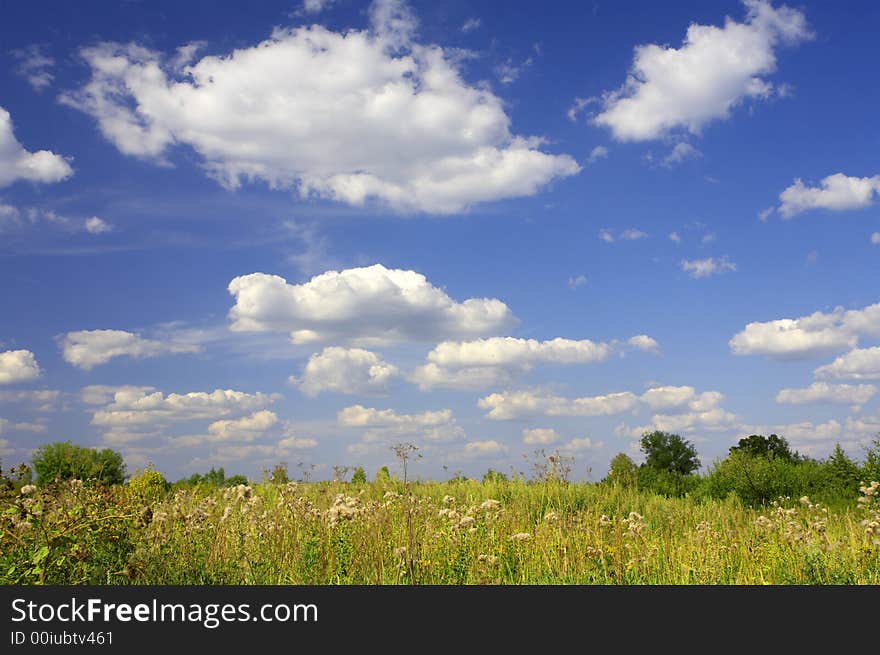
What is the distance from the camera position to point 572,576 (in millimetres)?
7742

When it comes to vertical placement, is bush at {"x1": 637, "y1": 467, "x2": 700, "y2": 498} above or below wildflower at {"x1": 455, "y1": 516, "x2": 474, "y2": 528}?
below

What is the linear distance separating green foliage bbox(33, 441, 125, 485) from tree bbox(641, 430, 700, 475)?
1706 centimetres

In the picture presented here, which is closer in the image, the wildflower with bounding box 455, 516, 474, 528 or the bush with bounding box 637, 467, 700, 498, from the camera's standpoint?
the wildflower with bounding box 455, 516, 474, 528

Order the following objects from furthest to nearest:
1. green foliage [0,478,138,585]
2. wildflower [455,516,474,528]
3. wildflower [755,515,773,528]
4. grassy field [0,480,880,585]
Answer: wildflower [755,515,773,528] → wildflower [455,516,474,528] → grassy field [0,480,880,585] → green foliage [0,478,138,585]

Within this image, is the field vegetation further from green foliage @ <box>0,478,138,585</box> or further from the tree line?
the tree line

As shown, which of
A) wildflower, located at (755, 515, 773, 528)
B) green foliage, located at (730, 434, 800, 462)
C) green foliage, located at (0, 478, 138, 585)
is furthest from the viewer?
green foliage, located at (730, 434, 800, 462)

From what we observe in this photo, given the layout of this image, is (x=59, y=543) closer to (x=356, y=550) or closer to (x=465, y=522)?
(x=356, y=550)

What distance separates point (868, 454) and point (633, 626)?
54.2 ft

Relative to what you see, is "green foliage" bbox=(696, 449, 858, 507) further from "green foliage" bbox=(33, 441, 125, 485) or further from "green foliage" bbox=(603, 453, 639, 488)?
"green foliage" bbox=(33, 441, 125, 485)

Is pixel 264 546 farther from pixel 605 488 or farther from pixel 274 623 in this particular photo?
→ pixel 605 488

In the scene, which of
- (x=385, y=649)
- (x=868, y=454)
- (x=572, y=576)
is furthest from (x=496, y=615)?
(x=868, y=454)

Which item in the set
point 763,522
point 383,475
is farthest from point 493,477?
point 763,522

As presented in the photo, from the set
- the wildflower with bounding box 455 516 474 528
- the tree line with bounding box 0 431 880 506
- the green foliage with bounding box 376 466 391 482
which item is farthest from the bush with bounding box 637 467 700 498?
the wildflower with bounding box 455 516 474 528

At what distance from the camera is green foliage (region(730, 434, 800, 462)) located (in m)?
24.7
